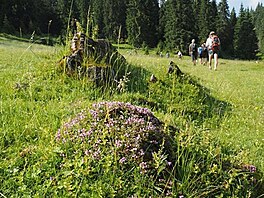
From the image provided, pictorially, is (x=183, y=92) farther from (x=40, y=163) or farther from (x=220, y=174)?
(x=40, y=163)

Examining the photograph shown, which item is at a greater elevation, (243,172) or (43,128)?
(43,128)

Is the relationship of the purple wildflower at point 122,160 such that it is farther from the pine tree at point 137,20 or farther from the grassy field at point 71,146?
the pine tree at point 137,20

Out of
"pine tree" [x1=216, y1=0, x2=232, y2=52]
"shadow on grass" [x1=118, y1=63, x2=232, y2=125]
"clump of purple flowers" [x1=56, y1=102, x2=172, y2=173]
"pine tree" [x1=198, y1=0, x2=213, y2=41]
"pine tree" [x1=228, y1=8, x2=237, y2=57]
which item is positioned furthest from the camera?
"pine tree" [x1=228, y1=8, x2=237, y2=57]

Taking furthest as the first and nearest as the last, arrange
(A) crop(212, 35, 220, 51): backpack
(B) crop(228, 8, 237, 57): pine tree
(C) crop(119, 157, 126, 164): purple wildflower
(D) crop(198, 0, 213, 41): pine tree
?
(B) crop(228, 8, 237, 57): pine tree → (D) crop(198, 0, 213, 41): pine tree → (A) crop(212, 35, 220, 51): backpack → (C) crop(119, 157, 126, 164): purple wildflower

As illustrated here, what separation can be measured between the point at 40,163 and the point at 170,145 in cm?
154

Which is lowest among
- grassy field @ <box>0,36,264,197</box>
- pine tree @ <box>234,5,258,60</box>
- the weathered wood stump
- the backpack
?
grassy field @ <box>0,36,264,197</box>

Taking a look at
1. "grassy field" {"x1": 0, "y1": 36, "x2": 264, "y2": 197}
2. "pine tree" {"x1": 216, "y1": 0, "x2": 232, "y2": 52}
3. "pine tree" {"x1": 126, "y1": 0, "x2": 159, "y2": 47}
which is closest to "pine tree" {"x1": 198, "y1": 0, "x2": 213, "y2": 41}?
"pine tree" {"x1": 216, "y1": 0, "x2": 232, "y2": 52}

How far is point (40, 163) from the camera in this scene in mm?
A: 3660

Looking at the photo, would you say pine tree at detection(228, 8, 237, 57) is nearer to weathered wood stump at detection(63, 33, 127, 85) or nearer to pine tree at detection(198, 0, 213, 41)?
pine tree at detection(198, 0, 213, 41)

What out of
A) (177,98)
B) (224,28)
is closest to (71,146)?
(177,98)

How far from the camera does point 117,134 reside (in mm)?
3861

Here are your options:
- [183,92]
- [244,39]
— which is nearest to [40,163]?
[183,92]

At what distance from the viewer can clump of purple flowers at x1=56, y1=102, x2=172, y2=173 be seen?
11.9 feet

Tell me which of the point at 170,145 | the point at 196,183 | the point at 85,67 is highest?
the point at 85,67
